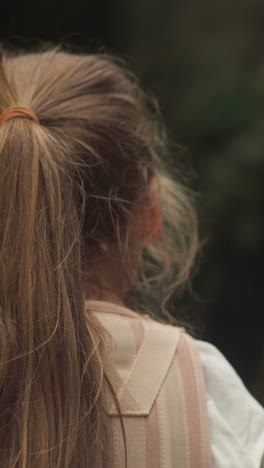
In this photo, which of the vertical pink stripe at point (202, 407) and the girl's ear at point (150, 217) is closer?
the vertical pink stripe at point (202, 407)

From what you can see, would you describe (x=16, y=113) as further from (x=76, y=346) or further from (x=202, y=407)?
Answer: (x=202, y=407)

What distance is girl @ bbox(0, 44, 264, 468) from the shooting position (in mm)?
826

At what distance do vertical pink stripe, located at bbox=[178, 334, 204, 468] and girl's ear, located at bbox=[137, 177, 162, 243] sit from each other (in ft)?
0.88

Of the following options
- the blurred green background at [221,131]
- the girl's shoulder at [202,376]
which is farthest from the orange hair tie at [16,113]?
the blurred green background at [221,131]

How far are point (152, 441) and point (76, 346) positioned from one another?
0.53ft

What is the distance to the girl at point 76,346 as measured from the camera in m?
0.83

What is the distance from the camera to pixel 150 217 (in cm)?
116

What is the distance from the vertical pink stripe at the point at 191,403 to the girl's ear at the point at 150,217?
0.27 meters

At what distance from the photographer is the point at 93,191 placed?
104 cm

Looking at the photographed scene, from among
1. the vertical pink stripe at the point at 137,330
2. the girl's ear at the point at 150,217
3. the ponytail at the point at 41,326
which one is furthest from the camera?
the girl's ear at the point at 150,217

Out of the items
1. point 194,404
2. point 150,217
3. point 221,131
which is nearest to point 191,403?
point 194,404

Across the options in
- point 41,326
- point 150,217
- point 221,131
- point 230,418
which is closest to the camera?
point 41,326

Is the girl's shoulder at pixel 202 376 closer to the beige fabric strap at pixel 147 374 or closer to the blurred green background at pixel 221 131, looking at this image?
the beige fabric strap at pixel 147 374

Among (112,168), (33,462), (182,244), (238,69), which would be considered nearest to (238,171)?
(238,69)
